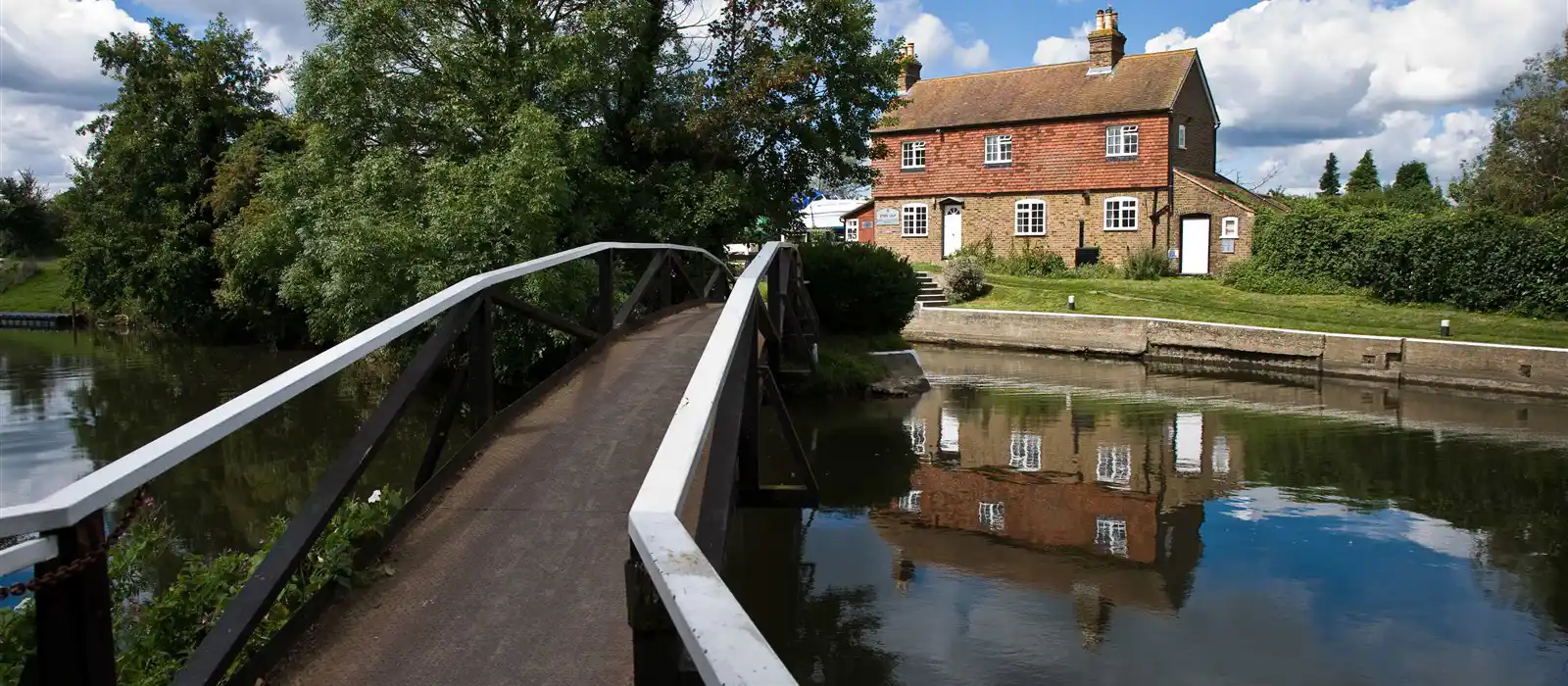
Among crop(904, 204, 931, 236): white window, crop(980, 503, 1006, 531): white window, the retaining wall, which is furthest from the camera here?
crop(904, 204, 931, 236): white window

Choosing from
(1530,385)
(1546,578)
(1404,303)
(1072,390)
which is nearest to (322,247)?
(1072,390)

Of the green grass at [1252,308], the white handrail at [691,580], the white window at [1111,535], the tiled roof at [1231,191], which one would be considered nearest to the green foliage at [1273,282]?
the green grass at [1252,308]

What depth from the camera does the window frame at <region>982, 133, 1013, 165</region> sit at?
33.1m

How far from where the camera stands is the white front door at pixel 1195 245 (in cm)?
2969

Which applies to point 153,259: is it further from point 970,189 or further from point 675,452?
point 675,452

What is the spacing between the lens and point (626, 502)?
448 centimetres

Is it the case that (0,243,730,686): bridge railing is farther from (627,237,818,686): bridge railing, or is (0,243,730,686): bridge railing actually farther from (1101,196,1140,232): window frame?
(1101,196,1140,232): window frame

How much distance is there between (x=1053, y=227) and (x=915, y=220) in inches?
193

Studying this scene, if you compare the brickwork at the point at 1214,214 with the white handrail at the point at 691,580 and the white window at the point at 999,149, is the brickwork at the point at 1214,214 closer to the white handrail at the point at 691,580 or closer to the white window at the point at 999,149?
the white window at the point at 999,149

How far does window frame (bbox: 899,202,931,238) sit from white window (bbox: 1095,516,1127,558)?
26108mm

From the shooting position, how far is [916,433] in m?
13.7

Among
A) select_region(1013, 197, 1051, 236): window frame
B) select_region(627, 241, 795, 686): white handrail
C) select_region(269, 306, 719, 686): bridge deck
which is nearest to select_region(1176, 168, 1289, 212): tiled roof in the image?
select_region(1013, 197, 1051, 236): window frame

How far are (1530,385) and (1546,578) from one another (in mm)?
10074

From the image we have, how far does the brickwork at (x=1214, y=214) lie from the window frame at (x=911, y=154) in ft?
26.6
